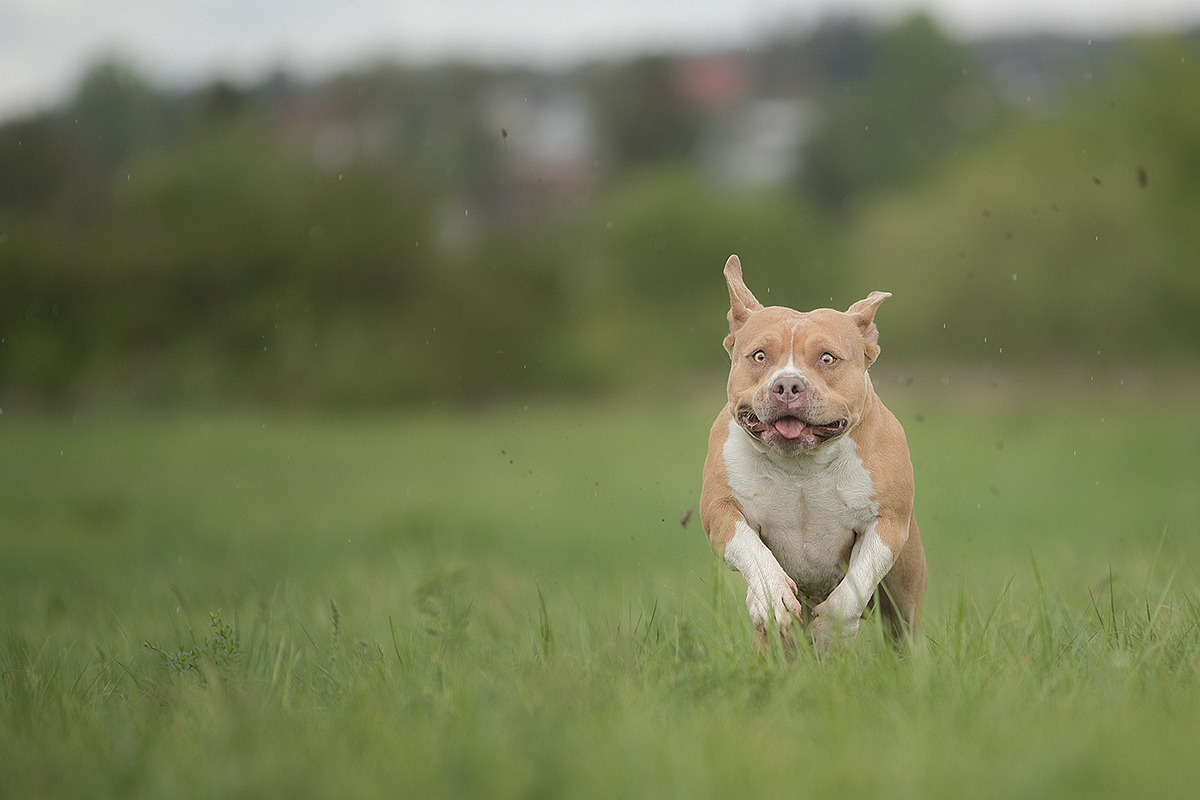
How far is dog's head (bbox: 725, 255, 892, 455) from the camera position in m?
4.20

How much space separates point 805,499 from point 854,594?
452 mm

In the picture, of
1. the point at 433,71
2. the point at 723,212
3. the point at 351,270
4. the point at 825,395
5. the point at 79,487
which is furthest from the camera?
the point at 433,71

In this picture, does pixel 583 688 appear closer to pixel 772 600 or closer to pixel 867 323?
pixel 772 600

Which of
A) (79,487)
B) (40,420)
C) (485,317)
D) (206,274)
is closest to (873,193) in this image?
(485,317)

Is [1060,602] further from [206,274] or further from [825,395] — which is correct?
[206,274]

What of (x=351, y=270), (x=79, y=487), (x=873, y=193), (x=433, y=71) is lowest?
(x=79, y=487)

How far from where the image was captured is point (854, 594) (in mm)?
4297

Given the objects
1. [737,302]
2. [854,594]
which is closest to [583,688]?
[854,594]

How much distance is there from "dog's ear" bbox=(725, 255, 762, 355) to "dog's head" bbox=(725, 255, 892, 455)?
0.44ft

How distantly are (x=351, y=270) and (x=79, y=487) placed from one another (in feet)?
49.3

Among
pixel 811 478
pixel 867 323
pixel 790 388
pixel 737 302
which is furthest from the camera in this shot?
pixel 737 302

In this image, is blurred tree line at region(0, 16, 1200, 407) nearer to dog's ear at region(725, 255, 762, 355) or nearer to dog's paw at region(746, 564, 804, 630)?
dog's ear at region(725, 255, 762, 355)

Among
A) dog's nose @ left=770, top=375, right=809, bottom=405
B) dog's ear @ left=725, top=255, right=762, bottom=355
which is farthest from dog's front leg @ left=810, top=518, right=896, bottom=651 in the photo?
dog's ear @ left=725, top=255, right=762, bottom=355

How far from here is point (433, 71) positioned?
61.4 meters
